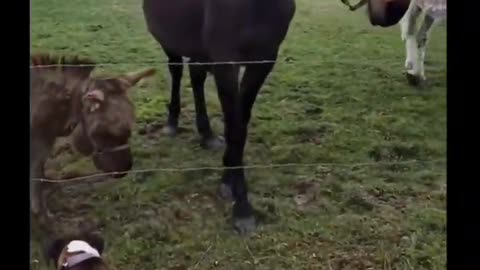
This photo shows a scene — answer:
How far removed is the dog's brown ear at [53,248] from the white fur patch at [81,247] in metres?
0.02

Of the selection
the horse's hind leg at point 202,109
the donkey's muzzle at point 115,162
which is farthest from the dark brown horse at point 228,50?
the donkey's muzzle at point 115,162

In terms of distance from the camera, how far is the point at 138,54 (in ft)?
5.74

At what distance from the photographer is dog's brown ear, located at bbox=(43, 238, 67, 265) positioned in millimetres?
1730

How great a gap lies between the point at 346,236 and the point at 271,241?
167 mm

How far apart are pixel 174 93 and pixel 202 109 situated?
0.07m

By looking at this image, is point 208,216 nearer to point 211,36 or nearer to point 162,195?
point 162,195

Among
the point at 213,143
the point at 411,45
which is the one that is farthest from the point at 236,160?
the point at 411,45

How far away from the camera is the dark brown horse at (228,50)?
5.62ft

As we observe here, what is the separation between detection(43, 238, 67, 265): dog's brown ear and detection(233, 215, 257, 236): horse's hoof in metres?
0.38

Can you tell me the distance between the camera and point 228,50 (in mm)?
1724

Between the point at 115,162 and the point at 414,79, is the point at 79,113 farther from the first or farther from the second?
the point at 414,79

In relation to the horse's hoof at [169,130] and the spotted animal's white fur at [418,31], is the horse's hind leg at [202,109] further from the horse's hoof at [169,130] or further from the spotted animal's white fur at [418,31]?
the spotted animal's white fur at [418,31]

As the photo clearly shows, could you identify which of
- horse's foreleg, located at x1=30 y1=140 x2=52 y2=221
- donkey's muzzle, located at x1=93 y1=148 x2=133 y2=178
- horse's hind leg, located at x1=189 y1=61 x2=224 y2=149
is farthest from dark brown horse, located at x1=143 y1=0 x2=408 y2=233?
horse's foreleg, located at x1=30 y1=140 x2=52 y2=221
